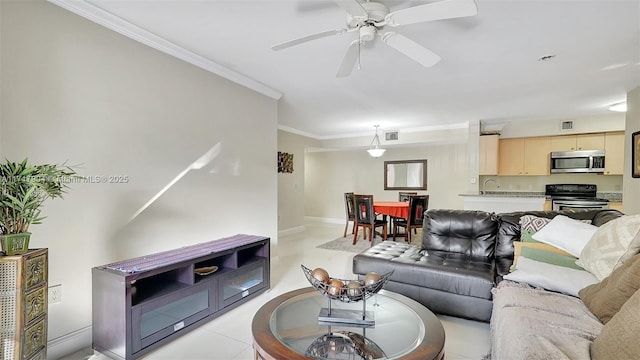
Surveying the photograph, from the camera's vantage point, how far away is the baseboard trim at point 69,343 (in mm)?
1867

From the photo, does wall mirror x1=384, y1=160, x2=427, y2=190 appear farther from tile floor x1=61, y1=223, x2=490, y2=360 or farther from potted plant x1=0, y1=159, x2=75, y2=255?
potted plant x1=0, y1=159, x2=75, y2=255

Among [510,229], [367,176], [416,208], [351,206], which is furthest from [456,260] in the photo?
[367,176]

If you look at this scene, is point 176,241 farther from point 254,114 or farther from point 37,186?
point 254,114

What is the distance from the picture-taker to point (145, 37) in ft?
7.79

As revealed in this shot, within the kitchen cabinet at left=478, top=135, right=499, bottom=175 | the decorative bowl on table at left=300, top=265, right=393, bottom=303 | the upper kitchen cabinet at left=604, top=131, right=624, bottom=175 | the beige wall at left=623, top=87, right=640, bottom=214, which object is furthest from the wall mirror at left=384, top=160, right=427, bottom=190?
the decorative bowl on table at left=300, top=265, right=393, bottom=303

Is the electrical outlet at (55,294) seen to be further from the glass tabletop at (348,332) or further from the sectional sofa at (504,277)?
the sectional sofa at (504,277)

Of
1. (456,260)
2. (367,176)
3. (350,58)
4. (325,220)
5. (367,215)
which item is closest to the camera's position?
(350,58)

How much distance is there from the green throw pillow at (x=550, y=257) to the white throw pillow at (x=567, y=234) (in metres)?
0.08

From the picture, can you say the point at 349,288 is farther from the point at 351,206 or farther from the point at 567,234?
the point at 351,206

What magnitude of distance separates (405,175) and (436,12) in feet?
19.0

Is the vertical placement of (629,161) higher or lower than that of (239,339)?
higher

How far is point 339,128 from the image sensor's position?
6.37 meters

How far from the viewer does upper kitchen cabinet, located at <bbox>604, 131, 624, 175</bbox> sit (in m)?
4.88

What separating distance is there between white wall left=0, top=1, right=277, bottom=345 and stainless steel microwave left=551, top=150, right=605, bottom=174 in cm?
574
